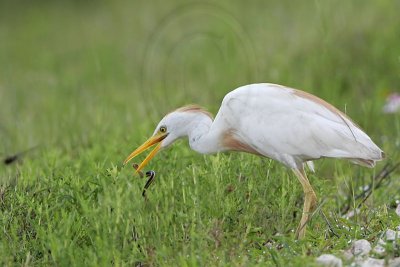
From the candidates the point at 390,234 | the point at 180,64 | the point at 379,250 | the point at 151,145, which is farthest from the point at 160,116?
the point at 180,64

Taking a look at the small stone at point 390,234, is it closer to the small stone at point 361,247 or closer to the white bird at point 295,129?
the small stone at point 361,247

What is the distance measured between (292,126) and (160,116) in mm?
2795

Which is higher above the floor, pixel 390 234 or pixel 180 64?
pixel 180 64

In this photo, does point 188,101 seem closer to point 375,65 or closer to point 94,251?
point 375,65

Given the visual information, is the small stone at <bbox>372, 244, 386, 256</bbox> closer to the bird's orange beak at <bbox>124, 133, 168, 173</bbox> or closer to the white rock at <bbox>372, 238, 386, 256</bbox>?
the white rock at <bbox>372, 238, 386, 256</bbox>

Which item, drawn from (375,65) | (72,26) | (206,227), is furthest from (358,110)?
(72,26)

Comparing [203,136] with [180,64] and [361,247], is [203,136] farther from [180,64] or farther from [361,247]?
[180,64]

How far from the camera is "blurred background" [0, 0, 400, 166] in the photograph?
7906 millimetres

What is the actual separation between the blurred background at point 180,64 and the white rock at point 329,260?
2.32 m

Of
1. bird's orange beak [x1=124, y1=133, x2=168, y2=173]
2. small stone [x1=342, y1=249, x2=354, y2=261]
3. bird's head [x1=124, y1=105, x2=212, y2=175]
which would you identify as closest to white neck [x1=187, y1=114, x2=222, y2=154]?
bird's head [x1=124, y1=105, x2=212, y2=175]

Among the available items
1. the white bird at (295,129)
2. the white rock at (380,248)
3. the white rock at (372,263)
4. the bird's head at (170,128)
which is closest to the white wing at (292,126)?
the white bird at (295,129)

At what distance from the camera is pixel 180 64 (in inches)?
430

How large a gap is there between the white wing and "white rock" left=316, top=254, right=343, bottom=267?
33.7 inches

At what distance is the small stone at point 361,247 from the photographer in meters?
4.23
